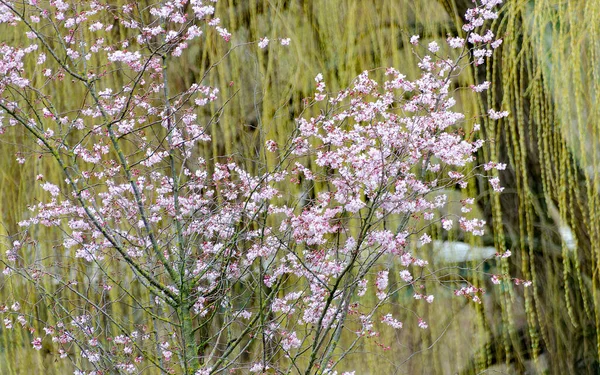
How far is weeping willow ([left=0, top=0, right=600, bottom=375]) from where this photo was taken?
154 inches

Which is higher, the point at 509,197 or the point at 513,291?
→ the point at 509,197

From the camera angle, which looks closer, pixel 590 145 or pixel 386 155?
pixel 386 155

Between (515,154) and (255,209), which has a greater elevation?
(515,154)

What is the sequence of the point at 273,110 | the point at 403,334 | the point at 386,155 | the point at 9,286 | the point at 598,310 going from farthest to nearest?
the point at 9,286
the point at 273,110
the point at 403,334
the point at 598,310
the point at 386,155

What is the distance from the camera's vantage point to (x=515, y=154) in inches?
159

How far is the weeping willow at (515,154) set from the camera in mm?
3900

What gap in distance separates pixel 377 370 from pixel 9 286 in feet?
7.39

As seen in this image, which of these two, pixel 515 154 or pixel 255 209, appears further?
pixel 515 154

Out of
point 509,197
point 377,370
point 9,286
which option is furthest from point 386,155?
point 9,286

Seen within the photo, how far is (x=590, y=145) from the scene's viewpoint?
3906mm

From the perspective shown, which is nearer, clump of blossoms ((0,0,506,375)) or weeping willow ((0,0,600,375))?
clump of blossoms ((0,0,506,375))

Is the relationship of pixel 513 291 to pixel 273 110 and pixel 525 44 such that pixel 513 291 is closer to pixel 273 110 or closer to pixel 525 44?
pixel 525 44

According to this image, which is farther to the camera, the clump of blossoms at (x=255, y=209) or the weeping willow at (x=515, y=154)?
the weeping willow at (x=515, y=154)

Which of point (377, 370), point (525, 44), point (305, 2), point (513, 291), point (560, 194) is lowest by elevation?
point (377, 370)
